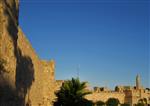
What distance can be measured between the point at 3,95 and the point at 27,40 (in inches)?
417

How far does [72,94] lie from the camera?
2395cm

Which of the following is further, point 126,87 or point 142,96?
point 126,87

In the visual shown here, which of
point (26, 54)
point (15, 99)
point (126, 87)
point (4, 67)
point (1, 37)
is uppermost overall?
point (126, 87)

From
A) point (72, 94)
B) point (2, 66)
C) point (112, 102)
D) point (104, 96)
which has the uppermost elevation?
point (104, 96)

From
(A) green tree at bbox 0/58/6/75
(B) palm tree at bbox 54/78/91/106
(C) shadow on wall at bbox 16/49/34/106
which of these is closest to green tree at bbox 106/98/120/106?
(B) palm tree at bbox 54/78/91/106

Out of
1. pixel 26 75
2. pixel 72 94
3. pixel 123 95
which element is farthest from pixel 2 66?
pixel 123 95

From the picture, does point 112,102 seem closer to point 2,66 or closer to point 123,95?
point 123,95

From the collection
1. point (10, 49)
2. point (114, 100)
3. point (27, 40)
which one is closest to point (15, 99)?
point (10, 49)

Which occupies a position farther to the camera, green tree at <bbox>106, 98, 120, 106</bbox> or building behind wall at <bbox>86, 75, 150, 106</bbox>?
building behind wall at <bbox>86, 75, 150, 106</bbox>

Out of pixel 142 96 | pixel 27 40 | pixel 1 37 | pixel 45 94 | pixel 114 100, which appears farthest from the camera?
pixel 142 96

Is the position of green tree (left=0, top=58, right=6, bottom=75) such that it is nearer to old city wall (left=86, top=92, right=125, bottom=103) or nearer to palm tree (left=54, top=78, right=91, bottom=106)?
palm tree (left=54, top=78, right=91, bottom=106)

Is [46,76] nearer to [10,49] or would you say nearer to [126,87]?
[10,49]

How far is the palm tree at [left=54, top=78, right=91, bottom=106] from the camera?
77.7 feet

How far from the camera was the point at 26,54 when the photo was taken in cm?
1494
